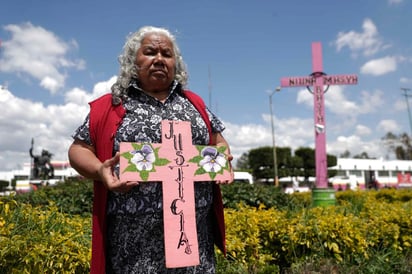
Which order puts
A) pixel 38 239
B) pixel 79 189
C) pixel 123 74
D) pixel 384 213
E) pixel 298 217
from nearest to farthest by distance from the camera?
pixel 123 74 < pixel 38 239 < pixel 298 217 < pixel 384 213 < pixel 79 189

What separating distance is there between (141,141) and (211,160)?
11.6 inches

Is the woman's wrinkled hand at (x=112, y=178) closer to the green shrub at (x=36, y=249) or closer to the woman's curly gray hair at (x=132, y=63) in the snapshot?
the woman's curly gray hair at (x=132, y=63)

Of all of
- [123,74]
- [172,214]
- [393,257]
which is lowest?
[393,257]

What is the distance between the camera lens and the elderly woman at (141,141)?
1549 mm

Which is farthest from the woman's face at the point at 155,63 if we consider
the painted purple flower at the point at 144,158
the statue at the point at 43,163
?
the statue at the point at 43,163

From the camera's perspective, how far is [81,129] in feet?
5.35

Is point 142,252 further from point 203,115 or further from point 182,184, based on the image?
point 203,115

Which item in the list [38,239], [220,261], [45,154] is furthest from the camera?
[45,154]

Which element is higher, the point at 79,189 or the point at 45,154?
the point at 45,154

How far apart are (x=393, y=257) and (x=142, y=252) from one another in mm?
3366

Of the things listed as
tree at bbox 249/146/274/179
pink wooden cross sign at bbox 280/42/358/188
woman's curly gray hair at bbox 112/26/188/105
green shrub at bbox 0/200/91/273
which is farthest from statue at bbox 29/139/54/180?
tree at bbox 249/146/274/179

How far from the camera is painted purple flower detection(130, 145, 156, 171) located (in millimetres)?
1446

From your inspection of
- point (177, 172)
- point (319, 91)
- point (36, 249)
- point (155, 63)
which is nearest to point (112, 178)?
point (177, 172)

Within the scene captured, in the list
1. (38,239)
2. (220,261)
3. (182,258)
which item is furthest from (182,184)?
(220,261)
